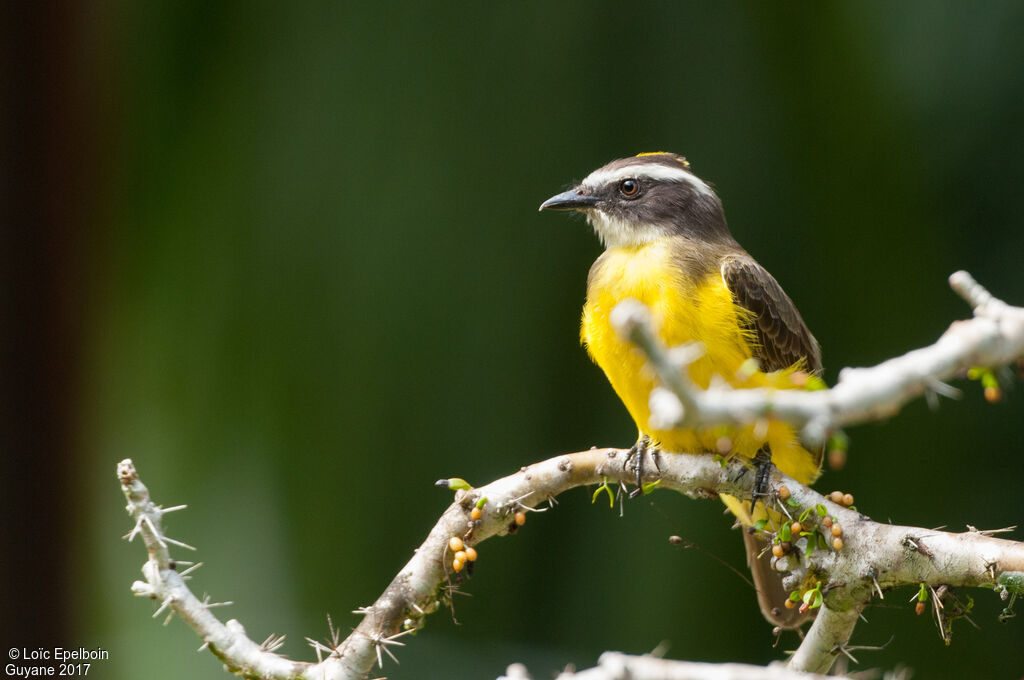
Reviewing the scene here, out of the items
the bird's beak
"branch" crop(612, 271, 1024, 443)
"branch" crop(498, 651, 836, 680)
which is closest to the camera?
"branch" crop(612, 271, 1024, 443)

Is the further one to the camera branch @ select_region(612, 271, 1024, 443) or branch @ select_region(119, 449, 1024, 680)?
branch @ select_region(119, 449, 1024, 680)

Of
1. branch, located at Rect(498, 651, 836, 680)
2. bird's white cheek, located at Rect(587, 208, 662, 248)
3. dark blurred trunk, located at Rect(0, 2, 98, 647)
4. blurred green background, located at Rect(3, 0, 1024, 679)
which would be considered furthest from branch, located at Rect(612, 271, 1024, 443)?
dark blurred trunk, located at Rect(0, 2, 98, 647)

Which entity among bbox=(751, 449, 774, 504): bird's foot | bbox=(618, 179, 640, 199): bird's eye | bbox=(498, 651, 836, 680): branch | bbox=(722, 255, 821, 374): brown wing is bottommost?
bbox=(751, 449, 774, 504): bird's foot

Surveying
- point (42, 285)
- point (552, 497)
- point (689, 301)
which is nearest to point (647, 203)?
point (689, 301)

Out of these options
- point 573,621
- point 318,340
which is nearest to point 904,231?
point 573,621

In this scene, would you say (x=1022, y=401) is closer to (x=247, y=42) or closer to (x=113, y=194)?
(x=247, y=42)

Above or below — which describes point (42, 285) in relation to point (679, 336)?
above

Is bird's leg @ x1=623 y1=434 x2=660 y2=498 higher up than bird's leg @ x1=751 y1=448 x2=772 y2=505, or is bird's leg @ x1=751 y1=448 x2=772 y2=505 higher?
bird's leg @ x1=623 y1=434 x2=660 y2=498

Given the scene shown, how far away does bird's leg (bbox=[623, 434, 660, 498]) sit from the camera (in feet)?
8.53

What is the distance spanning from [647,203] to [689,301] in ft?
2.19

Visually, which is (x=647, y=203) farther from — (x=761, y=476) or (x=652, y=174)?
(x=761, y=476)

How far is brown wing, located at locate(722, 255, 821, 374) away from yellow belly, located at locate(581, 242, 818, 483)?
5cm

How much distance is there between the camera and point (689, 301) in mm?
3121

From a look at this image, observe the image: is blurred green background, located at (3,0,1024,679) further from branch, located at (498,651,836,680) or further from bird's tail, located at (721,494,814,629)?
branch, located at (498,651,836,680)
